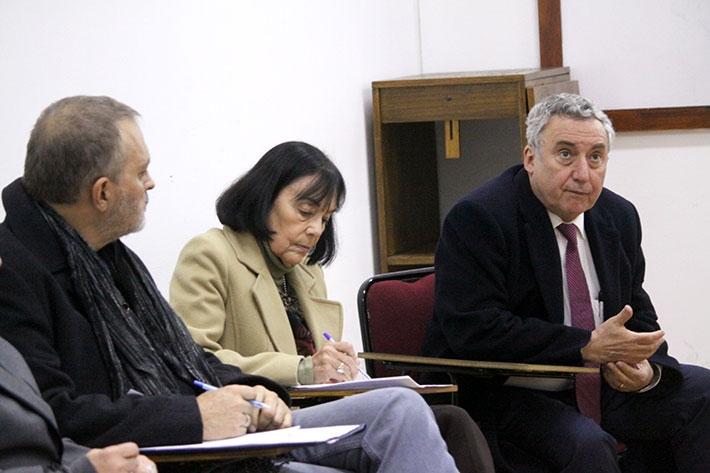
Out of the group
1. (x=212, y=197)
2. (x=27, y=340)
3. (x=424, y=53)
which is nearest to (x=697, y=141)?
(x=424, y=53)

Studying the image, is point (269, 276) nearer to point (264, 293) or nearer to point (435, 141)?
point (264, 293)

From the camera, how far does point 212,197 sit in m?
3.77

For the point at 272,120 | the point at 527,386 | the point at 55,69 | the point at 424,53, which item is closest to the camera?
the point at 55,69

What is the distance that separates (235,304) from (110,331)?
2.27 ft

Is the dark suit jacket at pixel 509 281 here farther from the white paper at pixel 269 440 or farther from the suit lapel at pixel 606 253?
the white paper at pixel 269 440

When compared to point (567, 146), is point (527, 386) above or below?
below

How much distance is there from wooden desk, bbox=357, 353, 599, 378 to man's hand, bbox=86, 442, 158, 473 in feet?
3.55

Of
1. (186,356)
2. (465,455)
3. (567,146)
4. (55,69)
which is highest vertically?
(55,69)

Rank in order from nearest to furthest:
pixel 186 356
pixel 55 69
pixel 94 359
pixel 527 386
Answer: pixel 94 359
pixel 186 356
pixel 55 69
pixel 527 386

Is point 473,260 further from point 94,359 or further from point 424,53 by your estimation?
point 424,53

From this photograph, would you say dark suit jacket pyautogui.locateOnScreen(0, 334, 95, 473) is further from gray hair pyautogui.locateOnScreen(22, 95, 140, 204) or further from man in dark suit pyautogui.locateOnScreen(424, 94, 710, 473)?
man in dark suit pyautogui.locateOnScreen(424, 94, 710, 473)

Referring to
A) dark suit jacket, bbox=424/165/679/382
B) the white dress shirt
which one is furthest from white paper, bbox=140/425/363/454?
the white dress shirt

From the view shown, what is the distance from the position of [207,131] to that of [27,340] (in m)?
1.63

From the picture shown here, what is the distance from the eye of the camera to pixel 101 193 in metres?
2.39
